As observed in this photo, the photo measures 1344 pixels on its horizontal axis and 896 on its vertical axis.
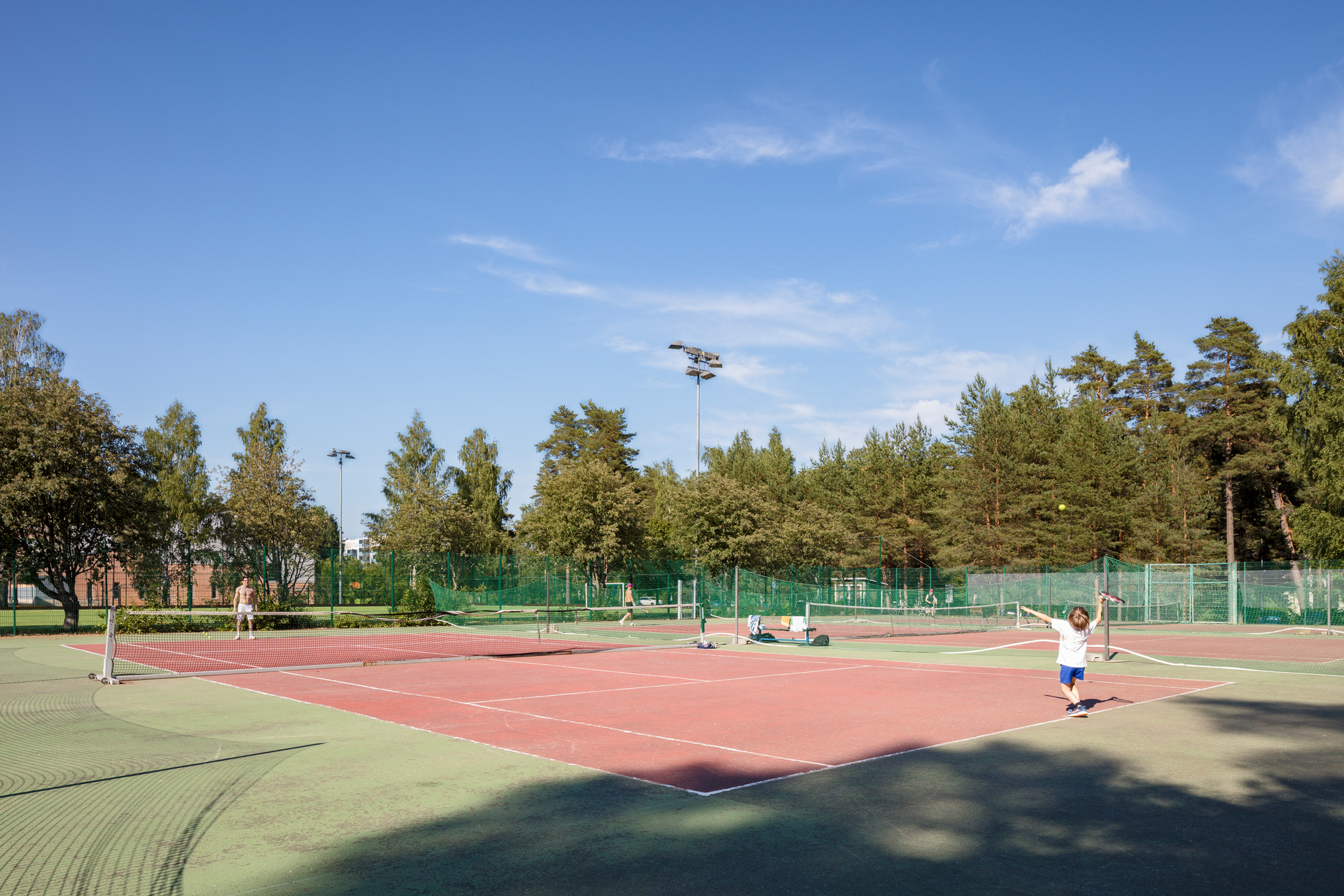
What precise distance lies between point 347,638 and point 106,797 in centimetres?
2172

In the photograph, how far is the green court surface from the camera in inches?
198

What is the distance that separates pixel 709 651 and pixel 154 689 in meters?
12.5

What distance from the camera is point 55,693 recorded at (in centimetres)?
1315

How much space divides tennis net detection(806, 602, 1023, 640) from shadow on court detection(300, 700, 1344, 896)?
2072cm

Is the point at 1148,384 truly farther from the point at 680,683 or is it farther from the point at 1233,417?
the point at 680,683

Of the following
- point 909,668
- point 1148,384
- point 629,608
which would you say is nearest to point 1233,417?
point 1148,384

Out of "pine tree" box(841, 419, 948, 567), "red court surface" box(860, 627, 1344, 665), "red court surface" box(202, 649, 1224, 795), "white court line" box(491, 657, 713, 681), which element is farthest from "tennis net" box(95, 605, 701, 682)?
"pine tree" box(841, 419, 948, 567)

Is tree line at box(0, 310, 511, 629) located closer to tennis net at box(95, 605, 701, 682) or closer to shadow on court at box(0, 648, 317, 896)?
tennis net at box(95, 605, 701, 682)

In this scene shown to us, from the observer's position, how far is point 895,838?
231 inches

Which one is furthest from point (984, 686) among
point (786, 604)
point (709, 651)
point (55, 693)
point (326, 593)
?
point (326, 593)

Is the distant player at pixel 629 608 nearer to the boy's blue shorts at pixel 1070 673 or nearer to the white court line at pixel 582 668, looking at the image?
the white court line at pixel 582 668

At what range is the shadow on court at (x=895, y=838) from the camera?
4.97 metres

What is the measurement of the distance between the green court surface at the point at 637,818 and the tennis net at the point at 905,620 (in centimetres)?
2005

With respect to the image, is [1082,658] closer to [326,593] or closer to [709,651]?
[709,651]
